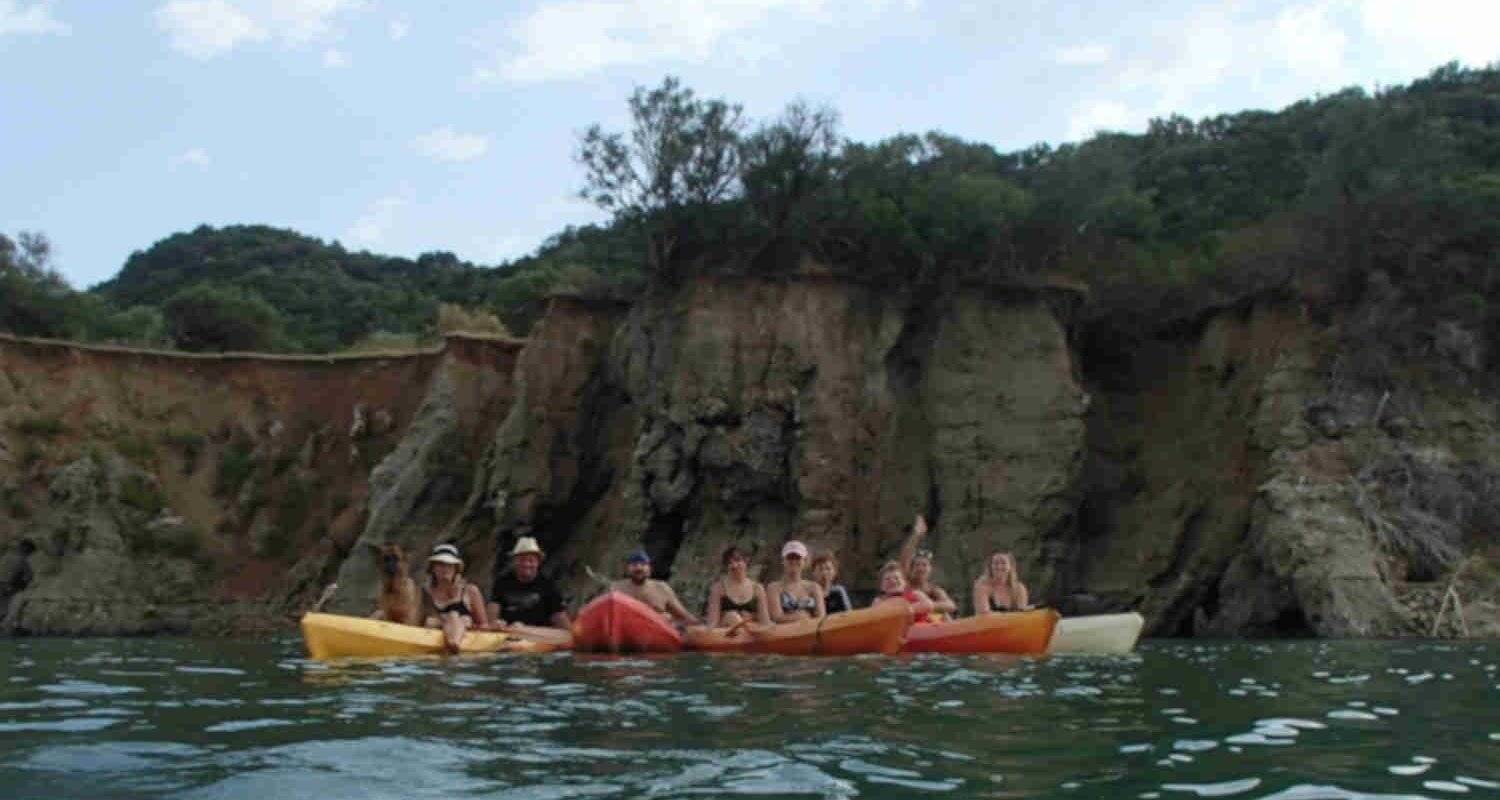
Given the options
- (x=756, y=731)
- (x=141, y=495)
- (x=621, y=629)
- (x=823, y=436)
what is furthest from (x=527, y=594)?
(x=141, y=495)

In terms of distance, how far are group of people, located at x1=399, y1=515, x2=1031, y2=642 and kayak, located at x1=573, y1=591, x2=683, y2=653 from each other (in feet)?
1.91

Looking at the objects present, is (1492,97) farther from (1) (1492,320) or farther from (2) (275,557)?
(2) (275,557)

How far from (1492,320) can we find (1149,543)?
7712 millimetres

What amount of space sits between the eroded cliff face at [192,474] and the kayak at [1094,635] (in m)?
21.9

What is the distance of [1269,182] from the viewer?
44.5 m

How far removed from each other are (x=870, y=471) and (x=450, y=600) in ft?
56.6

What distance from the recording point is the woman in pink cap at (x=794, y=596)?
16953 millimetres

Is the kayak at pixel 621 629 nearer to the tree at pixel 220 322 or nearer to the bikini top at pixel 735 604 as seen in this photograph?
the bikini top at pixel 735 604

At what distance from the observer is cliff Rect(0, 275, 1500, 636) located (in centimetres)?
2839

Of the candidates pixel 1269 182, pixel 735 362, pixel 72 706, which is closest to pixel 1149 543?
pixel 735 362

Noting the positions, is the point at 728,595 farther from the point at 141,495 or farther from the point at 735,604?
the point at 141,495

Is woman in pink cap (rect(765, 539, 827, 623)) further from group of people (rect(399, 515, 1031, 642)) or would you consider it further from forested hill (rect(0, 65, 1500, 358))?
forested hill (rect(0, 65, 1500, 358))

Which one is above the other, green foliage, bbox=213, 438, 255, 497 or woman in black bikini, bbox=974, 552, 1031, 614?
green foliage, bbox=213, 438, 255, 497

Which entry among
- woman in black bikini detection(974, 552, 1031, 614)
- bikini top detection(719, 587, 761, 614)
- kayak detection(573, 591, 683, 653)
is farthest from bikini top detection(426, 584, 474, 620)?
woman in black bikini detection(974, 552, 1031, 614)
